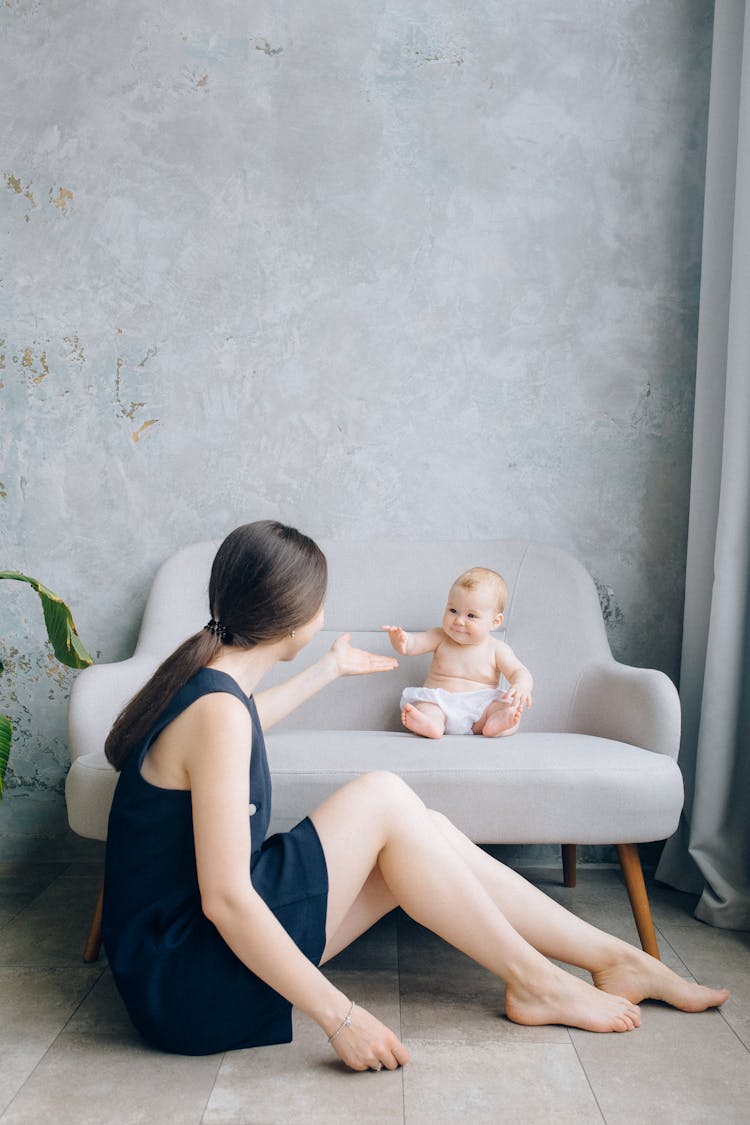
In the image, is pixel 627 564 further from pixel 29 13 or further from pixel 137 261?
pixel 29 13

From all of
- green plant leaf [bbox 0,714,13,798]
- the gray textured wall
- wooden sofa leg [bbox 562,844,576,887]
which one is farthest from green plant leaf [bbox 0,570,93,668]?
wooden sofa leg [bbox 562,844,576,887]

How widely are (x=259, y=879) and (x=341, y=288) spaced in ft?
5.55

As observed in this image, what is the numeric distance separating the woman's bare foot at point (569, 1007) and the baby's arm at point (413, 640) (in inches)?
34.1

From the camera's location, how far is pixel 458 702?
7.25 feet

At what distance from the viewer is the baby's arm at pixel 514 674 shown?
210cm

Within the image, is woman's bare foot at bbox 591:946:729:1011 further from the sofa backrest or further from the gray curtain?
the sofa backrest

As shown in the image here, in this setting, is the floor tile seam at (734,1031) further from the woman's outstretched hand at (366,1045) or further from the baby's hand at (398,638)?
the baby's hand at (398,638)

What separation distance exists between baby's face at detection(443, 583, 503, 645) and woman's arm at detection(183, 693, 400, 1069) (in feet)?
3.19

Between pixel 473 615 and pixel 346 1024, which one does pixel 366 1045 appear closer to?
pixel 346 1024

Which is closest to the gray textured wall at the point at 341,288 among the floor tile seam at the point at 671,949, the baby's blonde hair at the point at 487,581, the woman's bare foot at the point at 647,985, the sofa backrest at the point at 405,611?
the sofa backrest at the point at 405,611

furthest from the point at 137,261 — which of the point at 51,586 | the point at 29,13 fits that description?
the point at 51,586

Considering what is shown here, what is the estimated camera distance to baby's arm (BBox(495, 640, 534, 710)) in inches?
82.6

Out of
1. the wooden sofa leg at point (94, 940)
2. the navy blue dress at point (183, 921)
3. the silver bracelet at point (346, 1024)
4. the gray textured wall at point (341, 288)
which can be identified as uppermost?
the gray textured wall at point (341, 288)

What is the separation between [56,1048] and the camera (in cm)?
157
